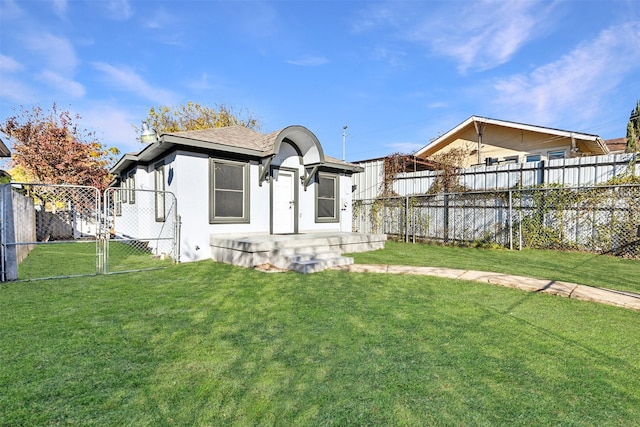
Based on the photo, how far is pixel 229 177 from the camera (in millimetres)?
7758

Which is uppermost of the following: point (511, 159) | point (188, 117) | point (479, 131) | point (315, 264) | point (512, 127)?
point (188, 117)

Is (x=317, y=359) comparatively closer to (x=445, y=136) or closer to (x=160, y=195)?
(x=160, y=195)

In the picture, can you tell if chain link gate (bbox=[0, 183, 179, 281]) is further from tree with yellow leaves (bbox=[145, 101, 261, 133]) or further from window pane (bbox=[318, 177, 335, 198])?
tree with yellow leaves (bbox=[145, 101, 261, 133])

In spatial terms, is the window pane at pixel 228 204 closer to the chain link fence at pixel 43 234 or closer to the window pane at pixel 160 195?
the window pane at pixel 160 195

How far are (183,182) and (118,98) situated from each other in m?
13.1

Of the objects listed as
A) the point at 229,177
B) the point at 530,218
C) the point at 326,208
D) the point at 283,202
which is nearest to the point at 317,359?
the point at 229,177

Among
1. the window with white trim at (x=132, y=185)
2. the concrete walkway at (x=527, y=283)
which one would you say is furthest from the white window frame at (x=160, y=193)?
the concrete walkway at (x=527, y=283)

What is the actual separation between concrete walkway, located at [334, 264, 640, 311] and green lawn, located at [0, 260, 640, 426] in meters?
0.26

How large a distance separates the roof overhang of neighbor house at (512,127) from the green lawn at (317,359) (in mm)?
11149

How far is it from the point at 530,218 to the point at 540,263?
2.46 meters

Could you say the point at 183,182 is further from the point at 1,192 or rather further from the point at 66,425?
the point at 66,425

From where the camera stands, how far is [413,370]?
2.31 m

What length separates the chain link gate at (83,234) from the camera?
5.23 metres

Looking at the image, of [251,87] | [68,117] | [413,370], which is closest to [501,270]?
[413,370]
